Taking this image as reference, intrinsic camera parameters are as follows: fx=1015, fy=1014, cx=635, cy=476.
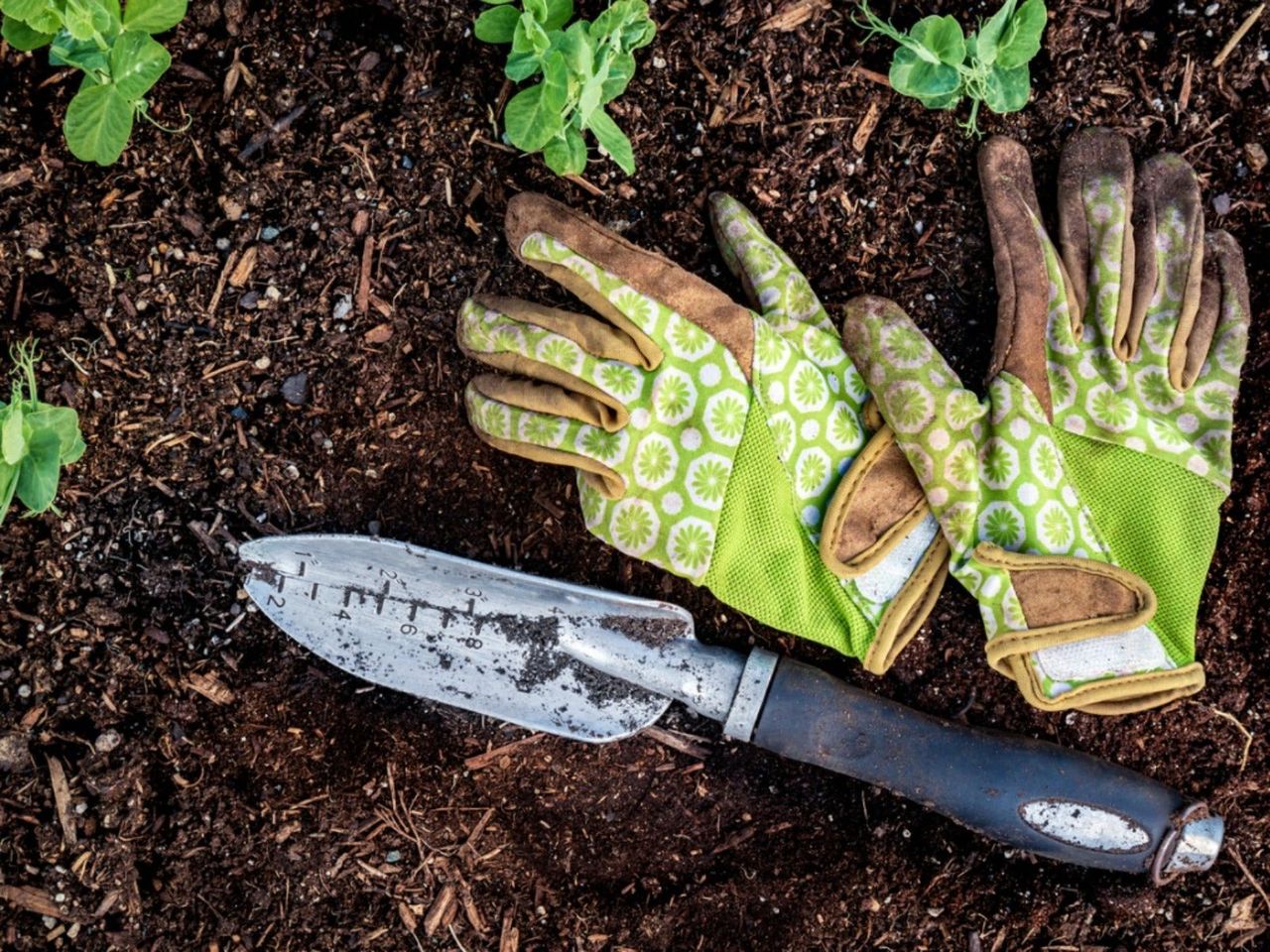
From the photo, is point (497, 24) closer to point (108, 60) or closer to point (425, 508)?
point (108, 60)

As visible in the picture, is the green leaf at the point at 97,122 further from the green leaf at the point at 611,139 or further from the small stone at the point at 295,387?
the green leaf at the point at 611,139

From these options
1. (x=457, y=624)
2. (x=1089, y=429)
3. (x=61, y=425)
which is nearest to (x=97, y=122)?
(x=61, y=425)

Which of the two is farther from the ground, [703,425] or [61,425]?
[703,425]

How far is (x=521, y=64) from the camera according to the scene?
170 cm

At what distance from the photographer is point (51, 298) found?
1880mm

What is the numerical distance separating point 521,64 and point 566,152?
0.51ft

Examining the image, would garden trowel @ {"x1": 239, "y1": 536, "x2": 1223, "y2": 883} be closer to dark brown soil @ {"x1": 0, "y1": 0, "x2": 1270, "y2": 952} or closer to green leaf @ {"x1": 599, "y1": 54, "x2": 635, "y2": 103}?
dark brown soil @ {"x1": 0, "y1": 0, "x2": 1270, "y2": 952}

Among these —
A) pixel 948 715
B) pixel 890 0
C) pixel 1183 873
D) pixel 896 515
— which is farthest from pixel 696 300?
pixel 1183 873

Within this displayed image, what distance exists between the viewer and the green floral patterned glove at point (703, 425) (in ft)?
5.56

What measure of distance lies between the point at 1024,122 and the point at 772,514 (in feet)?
2.93

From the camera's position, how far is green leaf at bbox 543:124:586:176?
5.72 ft

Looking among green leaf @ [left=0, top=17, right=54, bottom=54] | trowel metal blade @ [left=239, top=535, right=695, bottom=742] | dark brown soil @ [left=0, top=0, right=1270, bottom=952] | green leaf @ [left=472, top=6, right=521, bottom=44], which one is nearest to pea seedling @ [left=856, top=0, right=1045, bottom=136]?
dark brown soil @ [left=0, top=0, right=1270, bottom=952]

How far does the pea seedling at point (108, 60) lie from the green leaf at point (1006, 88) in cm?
139

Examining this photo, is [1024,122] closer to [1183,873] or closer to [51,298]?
[1183,873]
